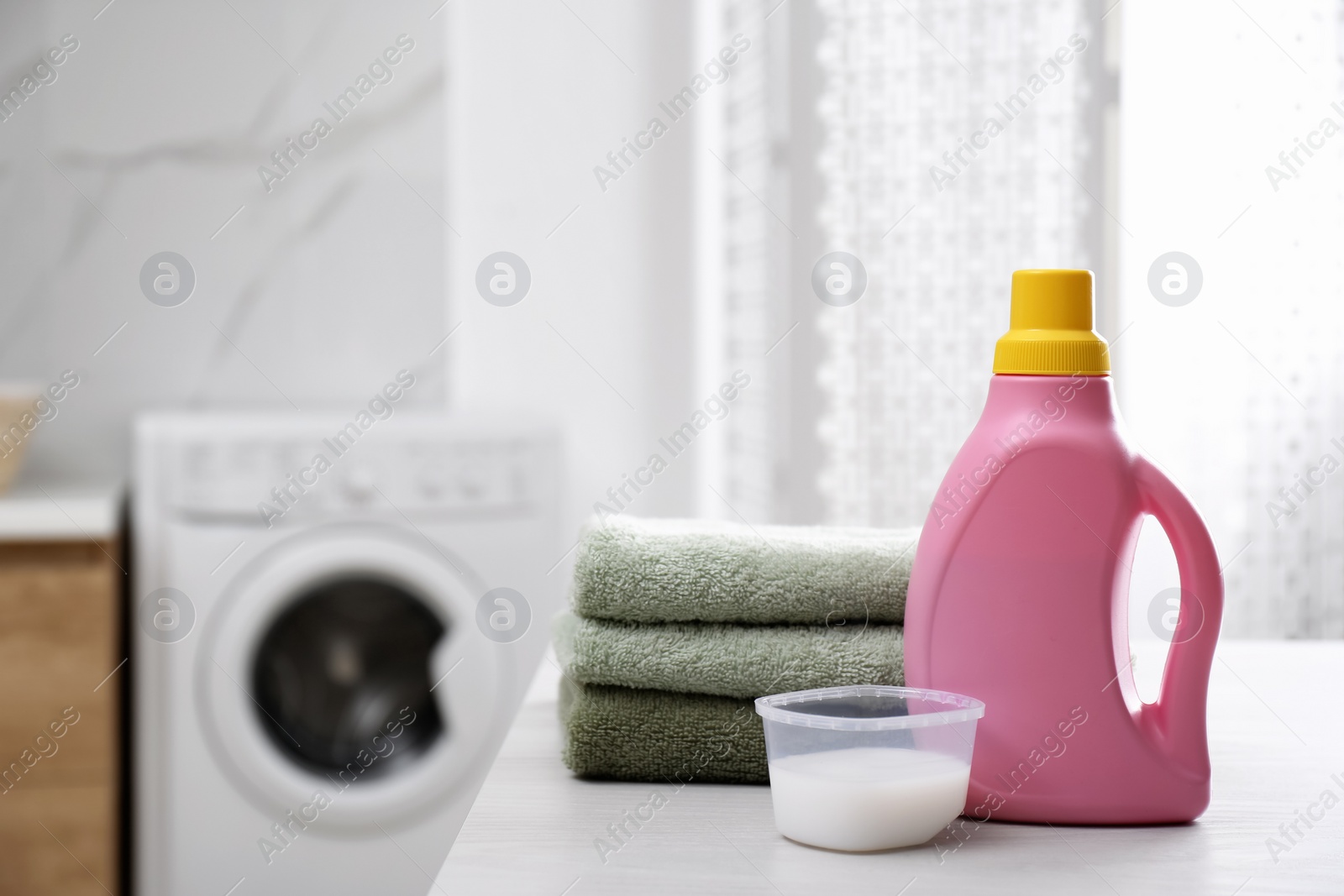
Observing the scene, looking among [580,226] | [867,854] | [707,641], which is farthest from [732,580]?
[580,226]

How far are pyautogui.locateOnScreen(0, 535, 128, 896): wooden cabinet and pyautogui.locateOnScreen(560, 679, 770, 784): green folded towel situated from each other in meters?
1.31

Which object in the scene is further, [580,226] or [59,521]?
[580,226]

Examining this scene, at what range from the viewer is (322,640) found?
5.46ft

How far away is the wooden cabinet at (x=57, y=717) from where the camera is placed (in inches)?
60.6

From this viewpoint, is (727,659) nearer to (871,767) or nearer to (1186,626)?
(871,767)

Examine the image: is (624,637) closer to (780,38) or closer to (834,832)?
(834,832)

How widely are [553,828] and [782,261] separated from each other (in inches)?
59.4

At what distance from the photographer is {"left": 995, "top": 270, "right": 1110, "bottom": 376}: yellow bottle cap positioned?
46cm

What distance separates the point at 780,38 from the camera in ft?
6.02

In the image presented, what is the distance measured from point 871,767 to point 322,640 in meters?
1.39


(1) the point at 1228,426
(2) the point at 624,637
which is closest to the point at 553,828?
(2) the point at 624,637

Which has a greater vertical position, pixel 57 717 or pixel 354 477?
pixel 354 477

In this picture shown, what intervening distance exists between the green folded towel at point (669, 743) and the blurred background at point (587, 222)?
121 centimetres

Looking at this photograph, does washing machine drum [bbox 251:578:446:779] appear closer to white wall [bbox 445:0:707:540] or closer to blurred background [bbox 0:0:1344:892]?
blurred background [bbox 0:0:1344:892]
